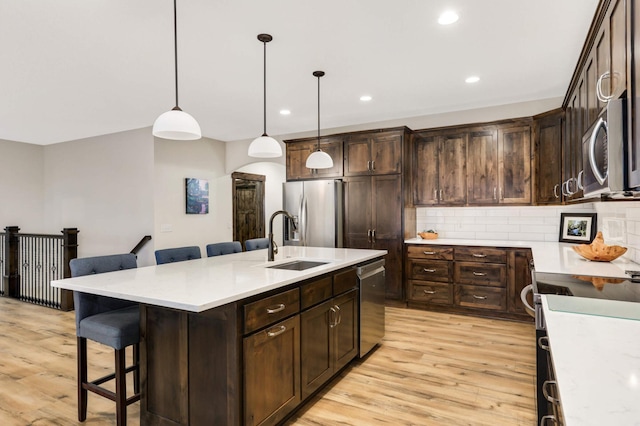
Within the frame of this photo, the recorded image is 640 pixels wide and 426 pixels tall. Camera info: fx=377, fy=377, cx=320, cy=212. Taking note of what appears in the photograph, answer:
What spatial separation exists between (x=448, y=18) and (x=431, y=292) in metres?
3.17

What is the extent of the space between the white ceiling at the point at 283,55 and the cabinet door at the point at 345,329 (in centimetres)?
201

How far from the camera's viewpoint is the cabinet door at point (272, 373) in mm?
1908

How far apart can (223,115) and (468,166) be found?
327 cm

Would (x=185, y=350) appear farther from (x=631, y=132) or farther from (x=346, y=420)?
(x=631, y=132)

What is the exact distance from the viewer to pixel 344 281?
2.90 metres

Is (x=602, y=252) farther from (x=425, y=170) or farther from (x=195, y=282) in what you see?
(x=195, y=282)

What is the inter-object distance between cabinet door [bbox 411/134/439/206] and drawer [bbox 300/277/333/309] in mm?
2706

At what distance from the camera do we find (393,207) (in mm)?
4855

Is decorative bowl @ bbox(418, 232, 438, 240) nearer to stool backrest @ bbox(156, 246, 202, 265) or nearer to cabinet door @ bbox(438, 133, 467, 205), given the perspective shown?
cabinet door @ bbox(438, 133, 467, 205)

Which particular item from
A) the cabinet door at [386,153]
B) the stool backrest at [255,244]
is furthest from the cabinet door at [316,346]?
the cabinet door at [386,153]

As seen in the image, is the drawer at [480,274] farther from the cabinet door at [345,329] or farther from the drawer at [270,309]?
the drawer at [270,309]

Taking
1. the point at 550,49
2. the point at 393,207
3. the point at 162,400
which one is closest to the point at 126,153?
the point at 393,207

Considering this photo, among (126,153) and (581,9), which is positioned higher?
(581,9)

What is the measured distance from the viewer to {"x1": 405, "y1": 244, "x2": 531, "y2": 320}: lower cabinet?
424 cm
